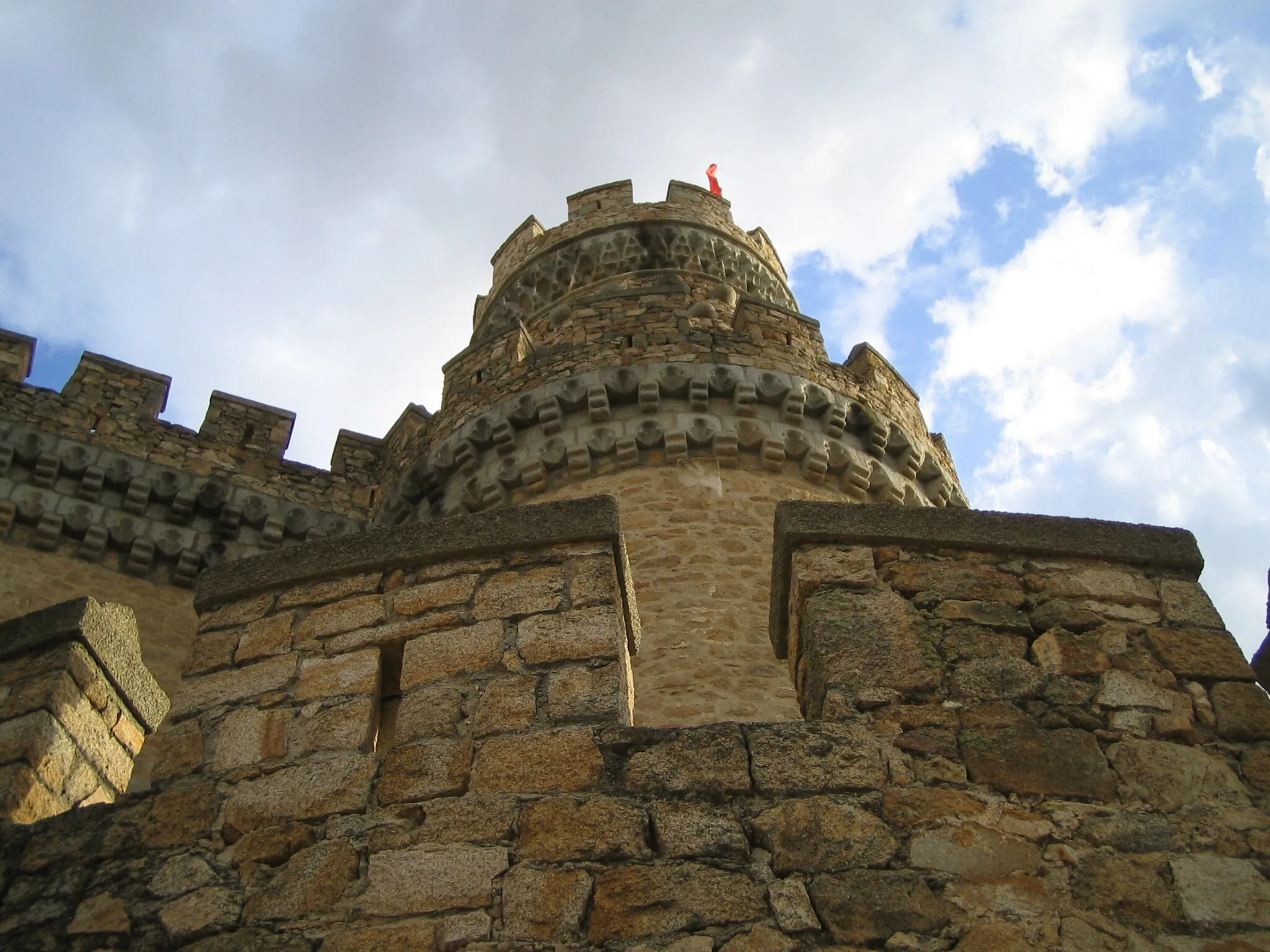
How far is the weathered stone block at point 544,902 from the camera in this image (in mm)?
2959

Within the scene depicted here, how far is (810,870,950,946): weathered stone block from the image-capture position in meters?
2.90

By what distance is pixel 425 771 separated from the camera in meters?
3.39

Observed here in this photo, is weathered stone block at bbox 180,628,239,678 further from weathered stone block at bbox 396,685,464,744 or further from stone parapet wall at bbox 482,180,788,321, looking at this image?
stone parapet wall at bbox 482,180,788,321

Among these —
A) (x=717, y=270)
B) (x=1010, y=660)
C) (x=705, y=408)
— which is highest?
(x=717, y=270)

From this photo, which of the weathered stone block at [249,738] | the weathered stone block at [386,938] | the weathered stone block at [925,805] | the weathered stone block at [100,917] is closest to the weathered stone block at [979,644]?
the weathered stone block at [925,805]

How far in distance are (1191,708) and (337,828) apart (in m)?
2.26

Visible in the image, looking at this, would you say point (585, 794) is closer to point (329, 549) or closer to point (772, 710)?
point (329, 549)

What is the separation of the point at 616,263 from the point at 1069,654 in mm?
8442

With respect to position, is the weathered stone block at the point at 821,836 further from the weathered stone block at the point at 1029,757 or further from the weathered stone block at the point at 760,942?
the weathered stone block at the point at 1029,757

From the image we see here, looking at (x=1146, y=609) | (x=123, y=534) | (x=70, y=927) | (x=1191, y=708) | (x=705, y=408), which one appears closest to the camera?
(x=70, y=927)

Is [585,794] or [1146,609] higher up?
[1146,609]

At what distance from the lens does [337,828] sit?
3303 mm

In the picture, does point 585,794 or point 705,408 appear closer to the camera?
point 585,794

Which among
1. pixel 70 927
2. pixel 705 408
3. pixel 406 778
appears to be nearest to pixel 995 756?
pixel 406 778
